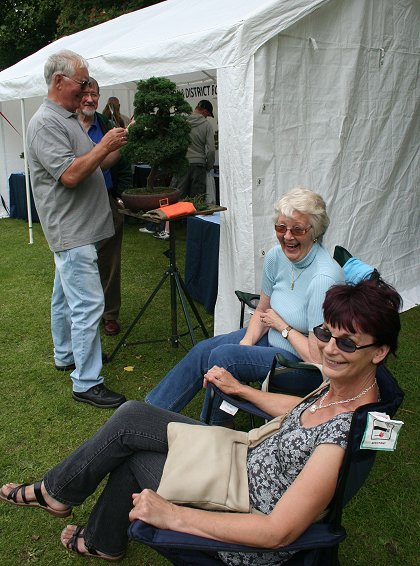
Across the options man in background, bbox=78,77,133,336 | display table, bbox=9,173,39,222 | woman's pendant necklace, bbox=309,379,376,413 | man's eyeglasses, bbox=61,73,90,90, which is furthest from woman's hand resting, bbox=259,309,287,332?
display table, bbox=9,173,39,222

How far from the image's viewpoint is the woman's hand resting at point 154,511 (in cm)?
Result: 133

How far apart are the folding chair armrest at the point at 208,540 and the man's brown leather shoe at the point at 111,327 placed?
8.68ft

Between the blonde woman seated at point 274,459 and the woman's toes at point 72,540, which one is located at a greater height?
the blonde woman seated at point 274,459

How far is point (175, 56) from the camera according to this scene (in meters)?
3.60

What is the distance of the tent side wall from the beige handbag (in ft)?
5.68

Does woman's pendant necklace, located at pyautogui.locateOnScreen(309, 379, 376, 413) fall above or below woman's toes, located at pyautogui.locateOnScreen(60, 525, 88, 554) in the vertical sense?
above

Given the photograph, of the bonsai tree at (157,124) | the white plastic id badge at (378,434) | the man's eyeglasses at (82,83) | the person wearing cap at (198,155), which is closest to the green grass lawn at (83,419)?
the white plastic id badge at (378,434)

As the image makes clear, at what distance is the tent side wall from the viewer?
325cm

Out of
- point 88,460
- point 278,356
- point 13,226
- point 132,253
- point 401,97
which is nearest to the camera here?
point 88,460

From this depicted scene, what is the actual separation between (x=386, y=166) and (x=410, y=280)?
1.10m

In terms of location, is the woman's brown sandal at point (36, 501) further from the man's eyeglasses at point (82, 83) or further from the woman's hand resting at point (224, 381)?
the man's eyeglasses at point (82, 83)

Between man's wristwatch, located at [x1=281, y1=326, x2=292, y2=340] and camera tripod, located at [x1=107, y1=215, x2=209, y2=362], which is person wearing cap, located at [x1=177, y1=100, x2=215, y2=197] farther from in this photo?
man's wristwatch, located at [x1=281, y1=326, x2=292, y2=340]

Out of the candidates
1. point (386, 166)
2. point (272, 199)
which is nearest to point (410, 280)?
point (386, 166)

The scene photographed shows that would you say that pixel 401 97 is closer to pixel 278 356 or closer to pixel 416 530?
pixel 278 356
